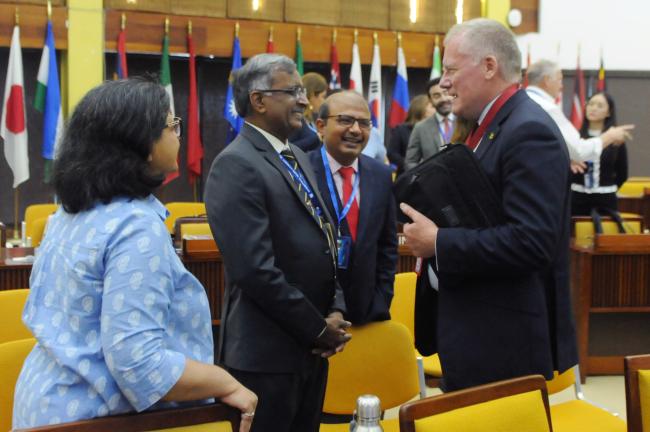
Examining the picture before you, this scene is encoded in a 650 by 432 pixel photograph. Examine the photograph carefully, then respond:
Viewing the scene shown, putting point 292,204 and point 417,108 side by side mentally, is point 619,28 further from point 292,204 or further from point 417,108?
point 292,204

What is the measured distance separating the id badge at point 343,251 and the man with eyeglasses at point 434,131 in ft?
9.40

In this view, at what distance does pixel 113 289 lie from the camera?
1411 millimetres

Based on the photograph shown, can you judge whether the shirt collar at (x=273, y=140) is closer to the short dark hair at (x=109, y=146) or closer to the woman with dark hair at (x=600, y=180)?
the short dark hair at (x=109, y=146)

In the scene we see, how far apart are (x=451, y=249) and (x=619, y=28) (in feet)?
30.1

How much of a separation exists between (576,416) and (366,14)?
6.82 m

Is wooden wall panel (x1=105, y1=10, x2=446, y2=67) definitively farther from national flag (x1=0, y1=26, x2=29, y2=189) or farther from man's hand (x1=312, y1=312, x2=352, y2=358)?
man's hand (x1=312, y1=312, x2=352, y2=358)

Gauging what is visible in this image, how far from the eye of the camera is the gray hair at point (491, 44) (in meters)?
1.99

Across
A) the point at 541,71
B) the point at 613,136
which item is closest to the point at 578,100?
the point at 613,136

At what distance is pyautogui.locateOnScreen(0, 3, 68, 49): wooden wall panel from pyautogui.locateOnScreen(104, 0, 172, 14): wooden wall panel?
0.47 m

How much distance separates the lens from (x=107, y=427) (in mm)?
1452

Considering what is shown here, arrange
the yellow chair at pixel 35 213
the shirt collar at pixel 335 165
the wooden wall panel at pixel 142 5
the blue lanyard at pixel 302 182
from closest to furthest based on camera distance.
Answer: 1. the blue lanyard at pixel 302 182
2. the shirt collar at pixel 335 165
3. the yellow chair at pixel 35 213
4. the wooden wall panel at pixel 142 5

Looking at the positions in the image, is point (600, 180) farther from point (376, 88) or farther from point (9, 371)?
point (9, 371)

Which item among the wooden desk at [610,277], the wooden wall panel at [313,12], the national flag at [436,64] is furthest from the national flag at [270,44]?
the wooden desk at [610,277]

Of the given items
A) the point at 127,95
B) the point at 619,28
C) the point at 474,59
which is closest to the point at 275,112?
the point at 474,59
